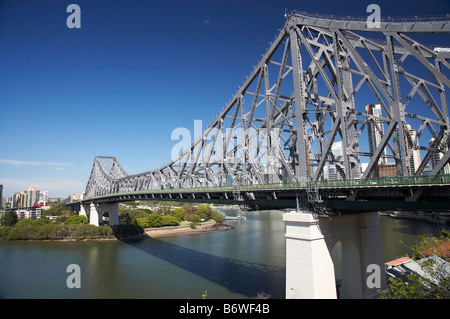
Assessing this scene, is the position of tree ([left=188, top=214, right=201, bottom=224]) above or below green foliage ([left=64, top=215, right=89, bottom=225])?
below

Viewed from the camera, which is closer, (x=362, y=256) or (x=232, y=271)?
(x=362, y=256)

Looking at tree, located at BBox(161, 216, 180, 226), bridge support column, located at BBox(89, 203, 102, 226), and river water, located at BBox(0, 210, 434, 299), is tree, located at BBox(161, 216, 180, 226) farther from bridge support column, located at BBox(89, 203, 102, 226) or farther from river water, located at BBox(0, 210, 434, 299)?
river water, located at BBox(0, 210, 434, 299)

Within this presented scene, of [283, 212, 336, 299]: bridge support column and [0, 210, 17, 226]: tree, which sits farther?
[0, 210, 17, 226]: tree

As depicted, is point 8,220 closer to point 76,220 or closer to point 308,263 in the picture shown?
point 76,220

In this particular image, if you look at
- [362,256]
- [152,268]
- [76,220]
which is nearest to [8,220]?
[76,220]

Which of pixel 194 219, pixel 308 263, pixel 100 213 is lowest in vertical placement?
pixel 194 219

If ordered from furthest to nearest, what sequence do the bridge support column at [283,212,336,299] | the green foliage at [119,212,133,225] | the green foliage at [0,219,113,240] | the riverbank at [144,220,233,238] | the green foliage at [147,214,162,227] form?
the green foliage at [119,212,133,225] < the green foliage at [147,214,162,227] < the riverbank at [144,220,233,238] < the green foliage at [0,219,113,240] < the bridge support column at [283,212,336,299]

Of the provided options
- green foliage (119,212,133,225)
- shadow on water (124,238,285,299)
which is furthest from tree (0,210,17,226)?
shadow on water (124,238,285,299)

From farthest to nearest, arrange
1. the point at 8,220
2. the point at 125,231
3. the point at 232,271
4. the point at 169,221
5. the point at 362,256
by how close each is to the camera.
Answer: the point at 169,221 < the point at 8,220 < the point at 125,231 < the point at 232,271 < the point at 362,256

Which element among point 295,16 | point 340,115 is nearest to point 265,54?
point 295,16
